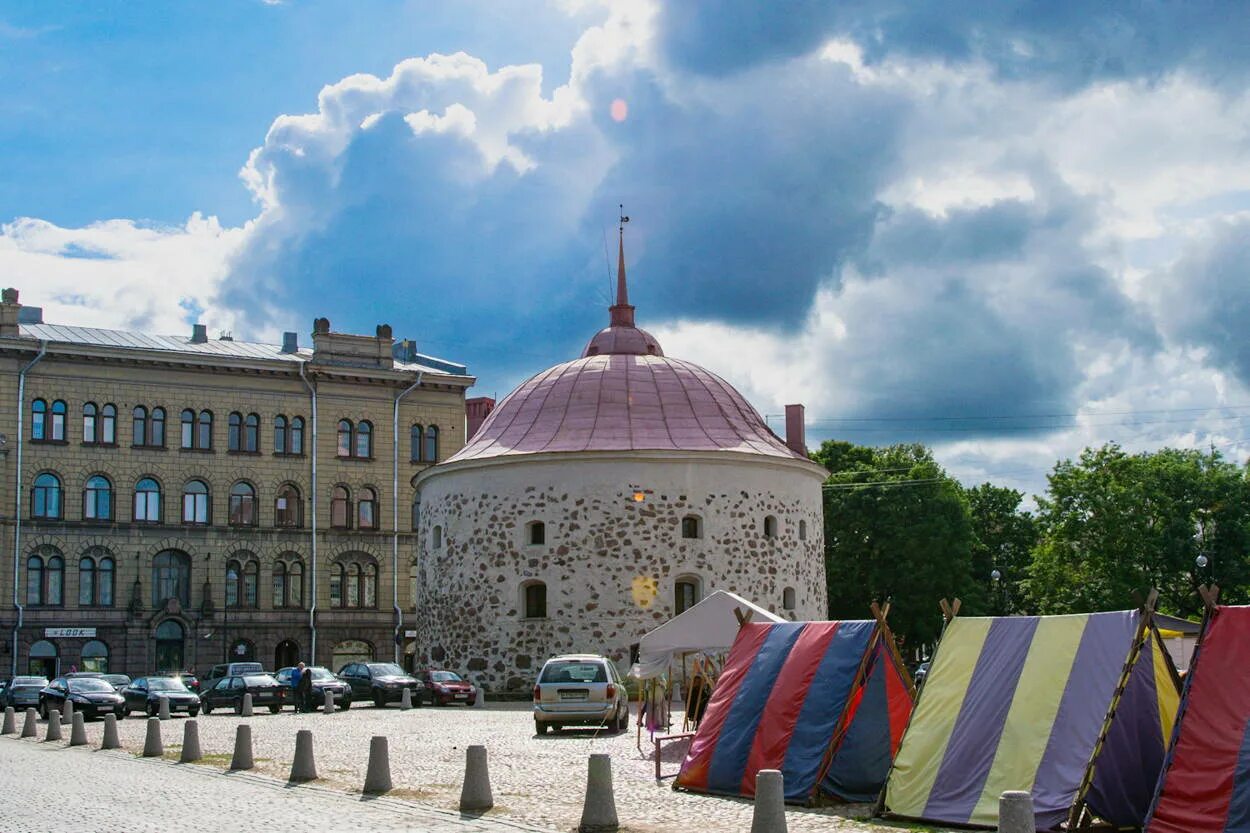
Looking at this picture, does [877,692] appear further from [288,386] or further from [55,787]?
[288,386]

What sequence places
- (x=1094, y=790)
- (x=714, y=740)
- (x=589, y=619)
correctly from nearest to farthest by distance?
(x=1094, y=790) → (x=714, y=740) → (x=589, y=619)

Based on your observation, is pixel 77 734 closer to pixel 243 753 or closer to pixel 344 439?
pixel 243 753

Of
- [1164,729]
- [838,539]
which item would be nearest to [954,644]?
[1164,729]

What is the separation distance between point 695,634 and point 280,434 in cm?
3736

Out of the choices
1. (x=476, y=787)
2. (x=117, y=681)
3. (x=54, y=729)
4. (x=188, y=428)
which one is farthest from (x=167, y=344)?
(x=476, y=787)

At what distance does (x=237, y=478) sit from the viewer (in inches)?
2283

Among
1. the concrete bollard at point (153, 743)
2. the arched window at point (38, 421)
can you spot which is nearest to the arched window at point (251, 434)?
the arched window at point (38, 421)

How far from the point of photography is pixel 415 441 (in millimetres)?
61281

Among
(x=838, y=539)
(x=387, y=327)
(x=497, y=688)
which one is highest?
(x=387, y=327)

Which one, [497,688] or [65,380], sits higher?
[65,380]

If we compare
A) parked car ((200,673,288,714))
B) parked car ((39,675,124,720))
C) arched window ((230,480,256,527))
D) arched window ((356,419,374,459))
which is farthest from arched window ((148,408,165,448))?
parked car ((39,675,124,720))

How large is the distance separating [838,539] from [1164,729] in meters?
48.7

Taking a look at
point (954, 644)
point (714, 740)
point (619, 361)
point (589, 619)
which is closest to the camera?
point (954, 644)

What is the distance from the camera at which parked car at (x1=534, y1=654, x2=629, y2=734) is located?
26.4m
